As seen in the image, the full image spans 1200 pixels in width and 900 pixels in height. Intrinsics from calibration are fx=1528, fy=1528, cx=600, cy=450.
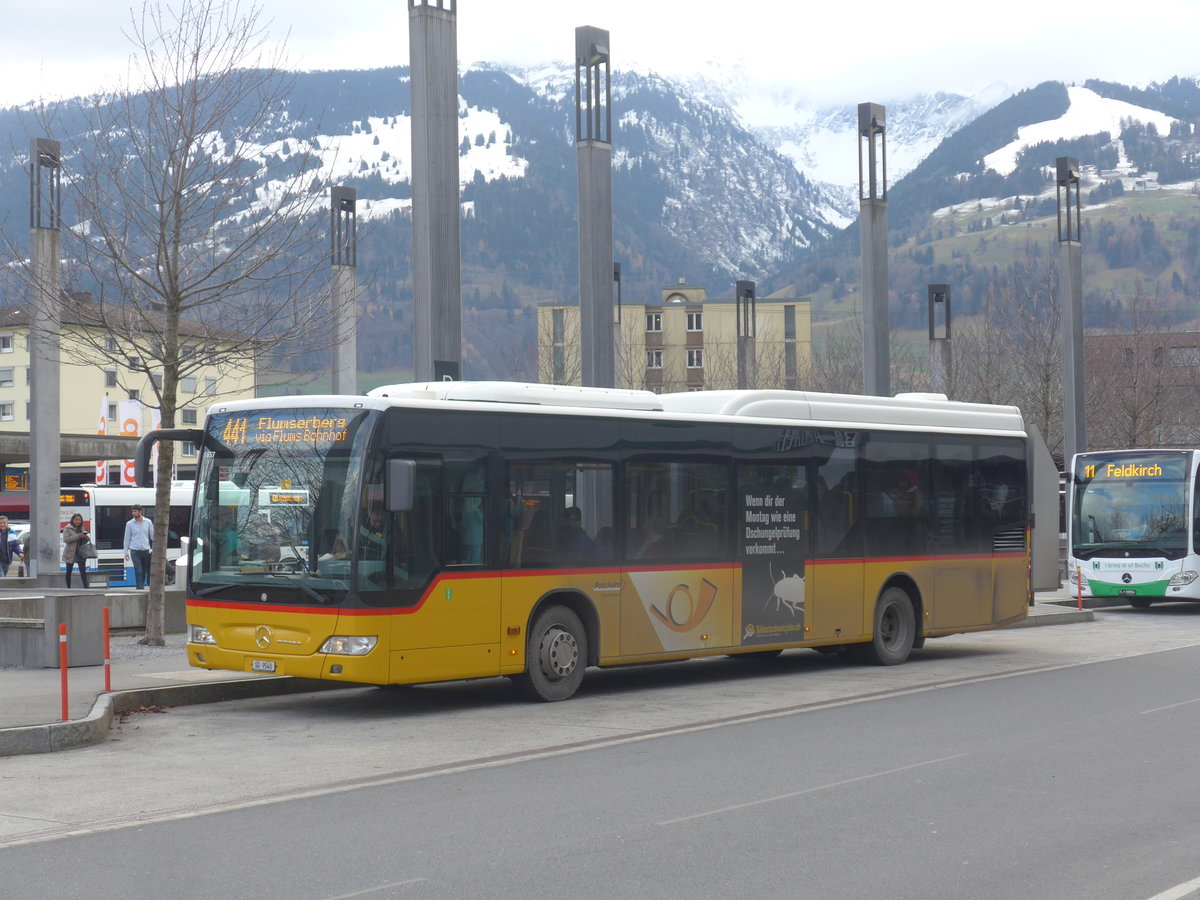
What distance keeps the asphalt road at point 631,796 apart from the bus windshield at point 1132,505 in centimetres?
1381

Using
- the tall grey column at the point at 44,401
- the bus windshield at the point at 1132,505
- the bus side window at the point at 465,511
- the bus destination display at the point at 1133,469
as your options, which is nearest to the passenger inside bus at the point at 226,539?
the bus side window at the point at 465,511

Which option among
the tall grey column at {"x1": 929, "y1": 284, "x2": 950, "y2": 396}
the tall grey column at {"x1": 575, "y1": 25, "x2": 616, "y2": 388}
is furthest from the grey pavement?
the tall grey column at {"x1": 929, "y1": 284, "x2": 950, "y2": 396}

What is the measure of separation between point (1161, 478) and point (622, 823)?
22983 mm

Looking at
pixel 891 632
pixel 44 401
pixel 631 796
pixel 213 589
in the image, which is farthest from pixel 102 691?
pixel 44 401

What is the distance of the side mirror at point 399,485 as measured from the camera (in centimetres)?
1271

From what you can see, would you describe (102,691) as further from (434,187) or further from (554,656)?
(434,187)

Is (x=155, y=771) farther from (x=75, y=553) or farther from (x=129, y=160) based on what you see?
(x=75, y=553)

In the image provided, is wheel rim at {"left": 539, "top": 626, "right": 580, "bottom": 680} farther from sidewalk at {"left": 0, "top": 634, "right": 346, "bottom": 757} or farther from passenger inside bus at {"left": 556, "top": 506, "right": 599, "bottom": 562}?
sidewalk at {"left": 0, "top": 634, "right": 346, "bottom": 757}

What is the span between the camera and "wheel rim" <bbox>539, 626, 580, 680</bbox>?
14.4 metres

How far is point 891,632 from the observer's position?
18531 mm

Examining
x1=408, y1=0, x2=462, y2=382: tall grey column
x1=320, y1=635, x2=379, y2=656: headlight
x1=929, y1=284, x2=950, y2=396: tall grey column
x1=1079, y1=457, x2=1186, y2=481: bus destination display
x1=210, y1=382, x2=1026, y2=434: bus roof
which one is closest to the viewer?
x1=320, y1=635, x2=379, y2=656: headlight

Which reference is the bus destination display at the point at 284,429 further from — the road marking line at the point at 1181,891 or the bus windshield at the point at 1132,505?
the bus windshield at the point at 1132,505

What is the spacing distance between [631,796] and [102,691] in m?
6.56

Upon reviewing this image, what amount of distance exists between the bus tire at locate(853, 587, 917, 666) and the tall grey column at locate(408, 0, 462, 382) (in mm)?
5788
